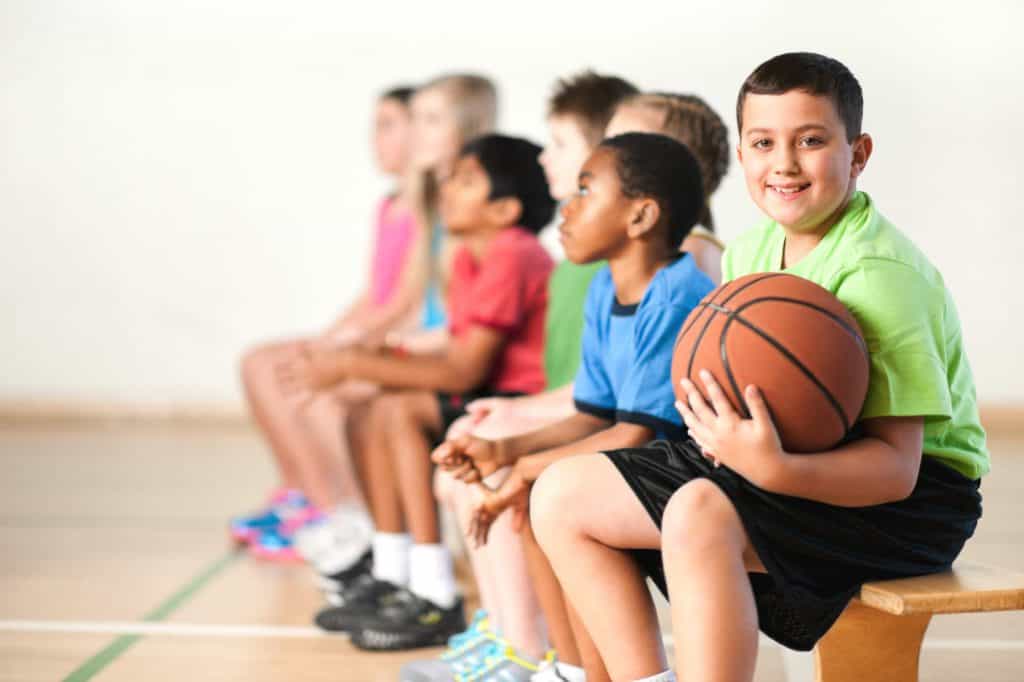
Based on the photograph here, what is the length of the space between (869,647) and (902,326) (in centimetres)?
44

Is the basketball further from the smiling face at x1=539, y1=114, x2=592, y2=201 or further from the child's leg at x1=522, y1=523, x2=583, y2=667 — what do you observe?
the smiling face at x1=539, y1=114, x2=592, y2=201

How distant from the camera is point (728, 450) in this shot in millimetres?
1473

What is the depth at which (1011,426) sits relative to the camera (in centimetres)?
573

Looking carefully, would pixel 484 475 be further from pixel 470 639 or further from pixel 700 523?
pixel 700 523

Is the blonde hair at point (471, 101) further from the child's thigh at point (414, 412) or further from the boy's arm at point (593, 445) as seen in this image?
the boy's arm at point (593, 445)

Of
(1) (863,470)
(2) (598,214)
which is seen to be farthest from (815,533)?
(2) (598,214)

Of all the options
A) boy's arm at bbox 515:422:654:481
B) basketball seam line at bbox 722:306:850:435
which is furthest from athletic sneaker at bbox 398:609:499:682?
basketball seam line at bbox 722:306:850:435

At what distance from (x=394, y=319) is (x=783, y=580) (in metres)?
Result: 2.38

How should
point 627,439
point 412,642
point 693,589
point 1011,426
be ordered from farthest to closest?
point 1011,426 < point 412,642 < point 627,439 < point 693,589

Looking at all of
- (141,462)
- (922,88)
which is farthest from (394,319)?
(922,88)

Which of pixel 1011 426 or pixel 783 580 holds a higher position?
pixel 783 580

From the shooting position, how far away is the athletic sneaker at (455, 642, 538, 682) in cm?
210

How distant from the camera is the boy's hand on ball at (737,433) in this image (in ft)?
4.73

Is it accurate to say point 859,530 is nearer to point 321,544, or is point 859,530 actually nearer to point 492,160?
point 492,160
